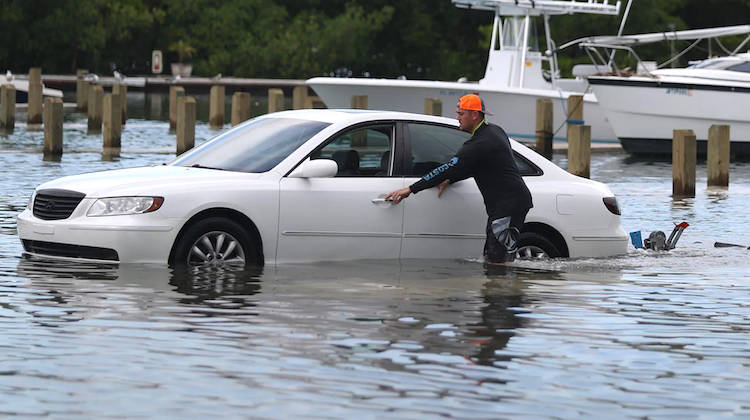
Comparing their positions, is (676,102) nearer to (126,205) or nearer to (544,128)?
(544,128)

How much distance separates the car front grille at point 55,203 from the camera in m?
11.0

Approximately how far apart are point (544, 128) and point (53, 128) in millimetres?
9704

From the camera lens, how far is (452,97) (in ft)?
115

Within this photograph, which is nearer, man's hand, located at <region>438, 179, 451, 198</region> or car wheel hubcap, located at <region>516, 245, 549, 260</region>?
man's hand, located at <region>438, 179, 451, 198</region>

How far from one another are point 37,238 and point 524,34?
25204 millimetres

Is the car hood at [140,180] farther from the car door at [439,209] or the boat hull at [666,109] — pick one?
the boat hull at [666,109]

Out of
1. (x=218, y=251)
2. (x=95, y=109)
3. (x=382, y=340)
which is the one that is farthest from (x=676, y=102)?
(x=382, y=340)

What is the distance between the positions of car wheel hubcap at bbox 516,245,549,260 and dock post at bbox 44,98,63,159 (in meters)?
15.1

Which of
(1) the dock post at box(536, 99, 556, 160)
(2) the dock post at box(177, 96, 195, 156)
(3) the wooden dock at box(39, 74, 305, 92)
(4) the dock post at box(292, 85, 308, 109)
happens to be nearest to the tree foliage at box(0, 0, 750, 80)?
(3) the wooden dock at box(39, 74, 305, 92)

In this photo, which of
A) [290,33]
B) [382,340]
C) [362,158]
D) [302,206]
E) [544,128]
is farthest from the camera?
[290,33]

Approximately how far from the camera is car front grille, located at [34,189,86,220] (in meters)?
11.0

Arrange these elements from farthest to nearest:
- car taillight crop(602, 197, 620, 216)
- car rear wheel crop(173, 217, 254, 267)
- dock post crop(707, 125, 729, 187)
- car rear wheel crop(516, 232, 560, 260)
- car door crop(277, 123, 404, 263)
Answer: dock post crop(707, 125, 729, 187), car taillight crop(602, 197, 620, 216), car rear wheel crop(516, 232, 560, 260), car door crop(277, 123, 404, 263), car rear wheel crop(173, 217, 254, 267)

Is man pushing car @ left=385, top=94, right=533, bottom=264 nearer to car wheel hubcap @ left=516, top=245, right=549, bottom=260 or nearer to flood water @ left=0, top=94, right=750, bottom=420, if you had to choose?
flood water @ left=0, top=94, right=750, bottom=420

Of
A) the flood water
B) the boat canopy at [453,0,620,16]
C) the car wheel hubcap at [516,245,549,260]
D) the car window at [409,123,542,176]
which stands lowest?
the flood water
